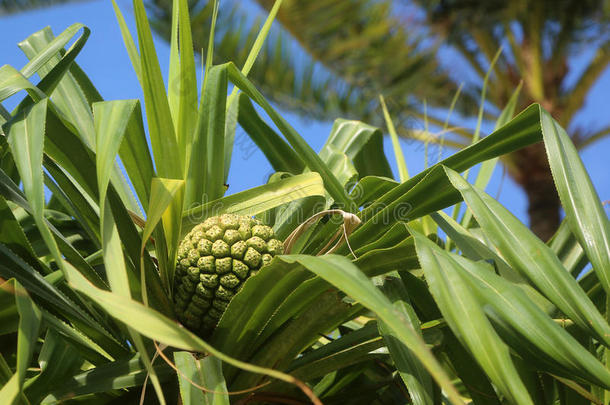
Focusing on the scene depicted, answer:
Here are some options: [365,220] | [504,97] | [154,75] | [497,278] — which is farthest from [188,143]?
[504,97]

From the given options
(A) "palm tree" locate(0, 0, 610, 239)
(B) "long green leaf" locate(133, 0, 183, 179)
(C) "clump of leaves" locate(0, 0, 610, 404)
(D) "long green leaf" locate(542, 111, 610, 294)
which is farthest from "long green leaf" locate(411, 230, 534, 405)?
(A) "palm tree" locate(0, 0, 610, 239)

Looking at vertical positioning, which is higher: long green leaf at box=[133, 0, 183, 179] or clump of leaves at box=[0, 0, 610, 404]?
long green leaf at box=[133, 0, 183, 179]

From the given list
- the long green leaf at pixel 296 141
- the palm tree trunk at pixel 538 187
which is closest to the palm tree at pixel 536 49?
the palm tree trunk at pixel 538 187

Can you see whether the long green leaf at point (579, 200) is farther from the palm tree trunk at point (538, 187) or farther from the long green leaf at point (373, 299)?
the palm tree trunk at point (538, 187)

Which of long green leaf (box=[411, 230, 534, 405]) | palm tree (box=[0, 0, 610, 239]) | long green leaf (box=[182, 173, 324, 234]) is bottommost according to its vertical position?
long green leaf (box=[411, 230, 534, 405])

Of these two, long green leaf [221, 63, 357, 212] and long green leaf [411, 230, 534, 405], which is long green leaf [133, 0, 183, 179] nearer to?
long green leaf [221, 63, 357, 212]

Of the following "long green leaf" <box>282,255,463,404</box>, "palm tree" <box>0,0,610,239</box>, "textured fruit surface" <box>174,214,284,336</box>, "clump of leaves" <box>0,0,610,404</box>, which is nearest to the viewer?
"long green leaf" <box>282,255,463,404</box>

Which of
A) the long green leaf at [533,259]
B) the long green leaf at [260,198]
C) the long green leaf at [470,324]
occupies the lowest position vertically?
the long green leaf at [470,324]
